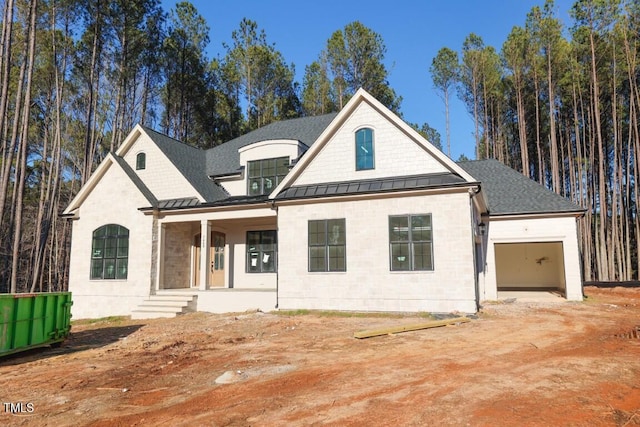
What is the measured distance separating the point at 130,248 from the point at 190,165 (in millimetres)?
4781

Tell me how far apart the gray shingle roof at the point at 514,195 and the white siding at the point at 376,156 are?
12.9 ft

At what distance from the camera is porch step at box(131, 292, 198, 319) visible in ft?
47.3

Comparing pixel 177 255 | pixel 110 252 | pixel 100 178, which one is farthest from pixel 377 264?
pixel 100 178

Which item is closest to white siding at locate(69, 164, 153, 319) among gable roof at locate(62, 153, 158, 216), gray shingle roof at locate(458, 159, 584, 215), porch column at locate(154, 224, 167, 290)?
gable roof at locate(62, 153, 158, 216)

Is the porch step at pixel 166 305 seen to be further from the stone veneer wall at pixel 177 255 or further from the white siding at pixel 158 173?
the white siding at pixel 158 173

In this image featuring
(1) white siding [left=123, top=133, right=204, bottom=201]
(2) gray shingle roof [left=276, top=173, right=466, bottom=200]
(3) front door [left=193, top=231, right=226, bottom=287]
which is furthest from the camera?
(3) front door [left=193, top=231, right=226, bottom=287]

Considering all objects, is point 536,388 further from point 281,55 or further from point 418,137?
point 281,55

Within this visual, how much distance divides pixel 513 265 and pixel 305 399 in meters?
21.1

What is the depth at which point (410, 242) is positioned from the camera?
1227cm

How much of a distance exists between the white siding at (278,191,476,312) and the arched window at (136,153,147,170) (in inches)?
328

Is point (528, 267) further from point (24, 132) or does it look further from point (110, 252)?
point (24, 132)

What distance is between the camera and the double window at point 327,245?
516 inches

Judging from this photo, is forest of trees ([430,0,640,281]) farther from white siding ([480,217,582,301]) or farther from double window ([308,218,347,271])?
double window ([308,218,347,271])

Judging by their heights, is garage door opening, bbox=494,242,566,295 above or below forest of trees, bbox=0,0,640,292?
below
